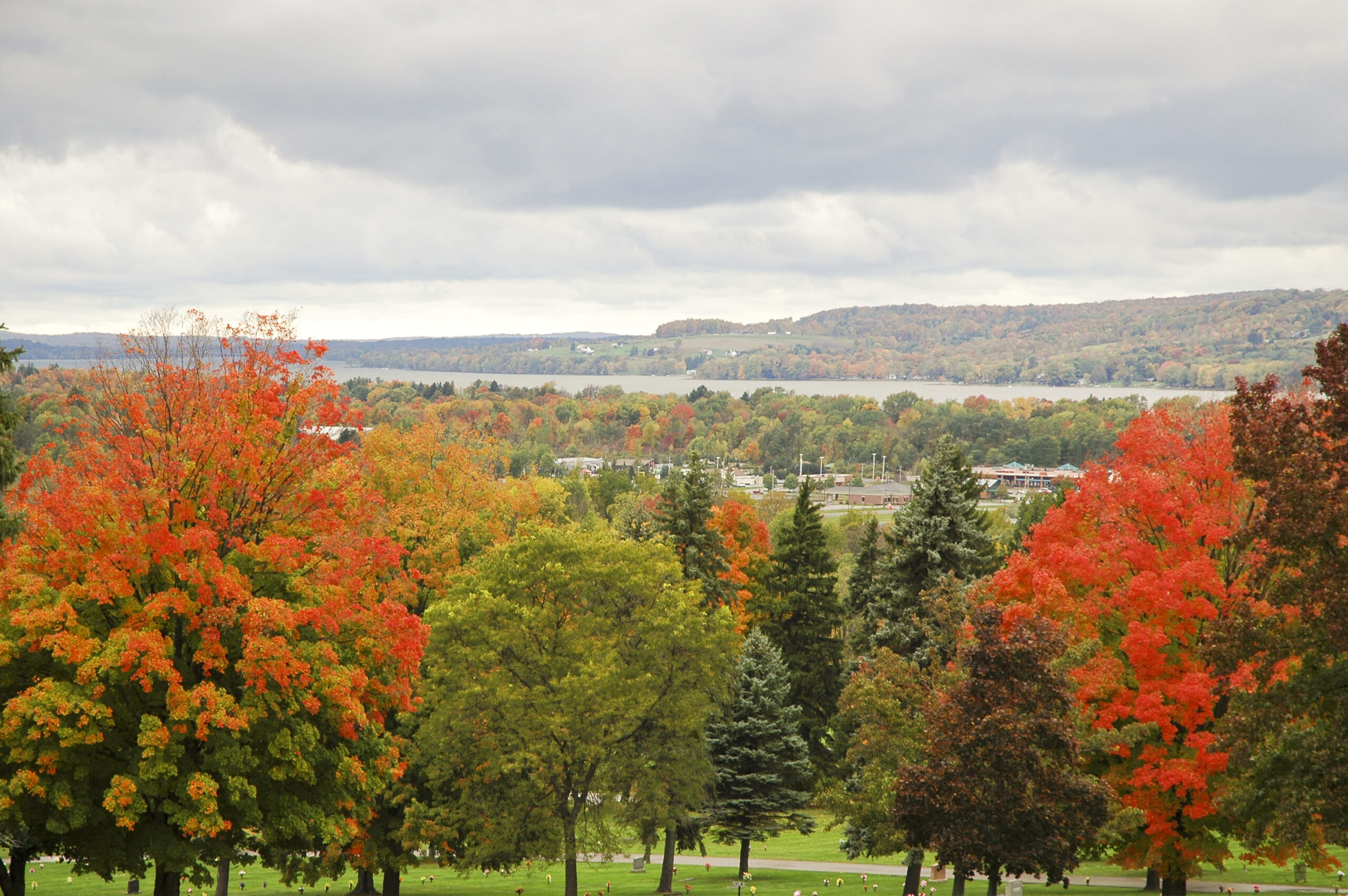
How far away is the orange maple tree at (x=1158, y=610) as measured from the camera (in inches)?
945

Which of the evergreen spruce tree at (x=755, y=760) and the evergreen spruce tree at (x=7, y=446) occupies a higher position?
the evergreen spruce tree at (x=7, y=446)

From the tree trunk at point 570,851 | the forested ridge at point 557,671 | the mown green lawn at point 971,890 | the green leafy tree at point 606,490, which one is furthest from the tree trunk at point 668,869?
the green leafy tree at point 606,490

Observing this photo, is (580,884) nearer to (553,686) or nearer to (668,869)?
(668,869)

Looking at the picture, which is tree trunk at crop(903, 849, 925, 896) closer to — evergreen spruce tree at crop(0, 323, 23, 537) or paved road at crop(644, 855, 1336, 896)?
paved road at crop(644, 855, 1336, 896)

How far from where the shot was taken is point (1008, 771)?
20.2 meters

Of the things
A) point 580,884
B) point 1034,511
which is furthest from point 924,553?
point 1034,511

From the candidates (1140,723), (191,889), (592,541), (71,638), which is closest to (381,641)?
(71,638)

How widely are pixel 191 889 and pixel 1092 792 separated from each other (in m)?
Result: 29.1

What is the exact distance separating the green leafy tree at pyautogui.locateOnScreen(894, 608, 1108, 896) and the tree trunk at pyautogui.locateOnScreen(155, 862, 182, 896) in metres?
14.7

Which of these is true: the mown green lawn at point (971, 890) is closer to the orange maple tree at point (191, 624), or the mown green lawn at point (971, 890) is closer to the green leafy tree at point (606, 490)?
the orange maple tree at point (191, 624)

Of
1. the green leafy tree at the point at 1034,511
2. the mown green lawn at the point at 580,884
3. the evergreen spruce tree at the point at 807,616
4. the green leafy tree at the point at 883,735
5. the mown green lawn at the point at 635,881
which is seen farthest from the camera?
the green leafy tree at the point at 1034,511

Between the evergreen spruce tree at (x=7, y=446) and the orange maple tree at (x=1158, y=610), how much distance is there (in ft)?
74.7

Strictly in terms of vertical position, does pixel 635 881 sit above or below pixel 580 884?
below

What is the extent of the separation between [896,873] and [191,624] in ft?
83.6
